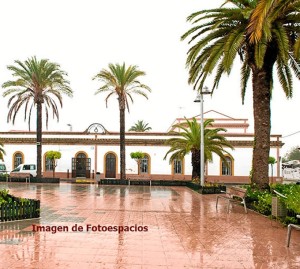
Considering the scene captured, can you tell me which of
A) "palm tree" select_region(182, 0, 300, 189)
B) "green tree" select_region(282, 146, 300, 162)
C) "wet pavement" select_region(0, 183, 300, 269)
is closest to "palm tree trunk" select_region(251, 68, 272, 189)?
"palm tree" select_region(182, 0, 300, 189)

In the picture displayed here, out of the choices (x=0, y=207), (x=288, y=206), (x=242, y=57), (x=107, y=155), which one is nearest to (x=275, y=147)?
(x=107, y=155)

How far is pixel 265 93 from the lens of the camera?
14164 millimetres

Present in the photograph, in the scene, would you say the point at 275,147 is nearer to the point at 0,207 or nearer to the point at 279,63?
the point at 279,63

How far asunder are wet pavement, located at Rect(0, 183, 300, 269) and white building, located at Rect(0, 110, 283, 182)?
27.2 m

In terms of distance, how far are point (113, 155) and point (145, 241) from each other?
3194 cm

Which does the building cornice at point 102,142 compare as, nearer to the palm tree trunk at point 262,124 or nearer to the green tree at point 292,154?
the palm tree trunk at point 262,124

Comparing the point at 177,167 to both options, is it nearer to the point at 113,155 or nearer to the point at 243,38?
the point at 113,155

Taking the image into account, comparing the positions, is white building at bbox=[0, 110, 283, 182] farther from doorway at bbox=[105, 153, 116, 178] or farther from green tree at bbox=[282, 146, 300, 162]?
green tree at bbox=[282, 146, 300, 162]

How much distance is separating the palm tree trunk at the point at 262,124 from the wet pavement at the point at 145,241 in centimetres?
247

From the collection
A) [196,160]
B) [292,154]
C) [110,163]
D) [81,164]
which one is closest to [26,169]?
[81,164]

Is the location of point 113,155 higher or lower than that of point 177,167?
higher

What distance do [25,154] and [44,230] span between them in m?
33.1

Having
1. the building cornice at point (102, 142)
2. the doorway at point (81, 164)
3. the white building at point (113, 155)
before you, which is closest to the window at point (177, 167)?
the white building at point (113, 155)

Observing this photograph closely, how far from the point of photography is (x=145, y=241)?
8.14 metres
